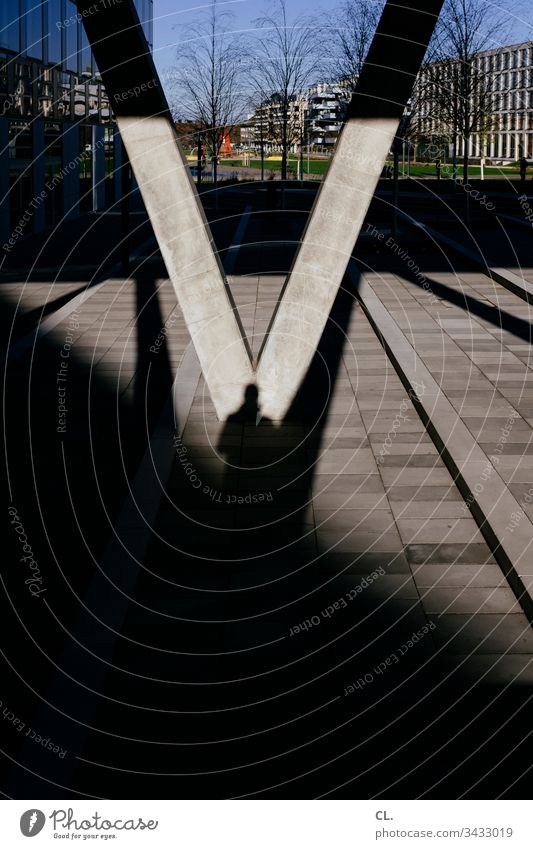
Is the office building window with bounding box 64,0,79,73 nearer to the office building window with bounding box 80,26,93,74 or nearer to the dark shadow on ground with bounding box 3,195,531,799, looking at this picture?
the office building window with bounding box 80,26,93,74

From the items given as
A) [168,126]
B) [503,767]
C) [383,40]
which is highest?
[383,40]

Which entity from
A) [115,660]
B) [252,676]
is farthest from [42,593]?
[252,676]

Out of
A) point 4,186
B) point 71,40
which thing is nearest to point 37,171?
point 4,186

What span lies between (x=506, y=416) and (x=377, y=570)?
3.93m

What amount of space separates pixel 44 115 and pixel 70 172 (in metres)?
5.55

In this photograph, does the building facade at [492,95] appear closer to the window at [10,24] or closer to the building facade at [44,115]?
the building facade at [44,115]

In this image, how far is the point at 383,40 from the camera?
9344 millimetres

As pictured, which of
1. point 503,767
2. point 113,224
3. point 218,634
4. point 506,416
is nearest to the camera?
point 503,767

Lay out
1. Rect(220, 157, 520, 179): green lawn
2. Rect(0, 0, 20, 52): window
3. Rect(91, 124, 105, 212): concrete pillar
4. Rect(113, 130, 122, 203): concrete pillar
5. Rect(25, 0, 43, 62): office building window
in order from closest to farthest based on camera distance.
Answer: Rect(0, 0, 20, 52): window
Rect(25, 0, 43, 62): office building window
Rect(91, 124, 105, 212): concrete pillar
Rect(113, 130, 122, 203): concrete pillar
Rect(220, 157, 520, 179): green lawn

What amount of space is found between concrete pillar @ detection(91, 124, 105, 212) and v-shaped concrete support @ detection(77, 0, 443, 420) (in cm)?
3060

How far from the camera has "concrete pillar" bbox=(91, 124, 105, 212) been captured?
39903 mm

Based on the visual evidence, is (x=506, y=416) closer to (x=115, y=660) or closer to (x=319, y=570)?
(x=319, y=570)

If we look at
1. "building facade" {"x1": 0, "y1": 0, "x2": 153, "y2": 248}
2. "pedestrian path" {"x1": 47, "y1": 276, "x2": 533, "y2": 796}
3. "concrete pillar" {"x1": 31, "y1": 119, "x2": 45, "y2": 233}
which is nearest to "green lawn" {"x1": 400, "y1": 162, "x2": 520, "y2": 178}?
"building facade" {"x1": 0, "y1": 0, "x2": 153, "y2": 248}

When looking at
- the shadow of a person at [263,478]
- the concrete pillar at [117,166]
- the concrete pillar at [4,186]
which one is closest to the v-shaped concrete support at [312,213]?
the shadow of a person at [263,478]
